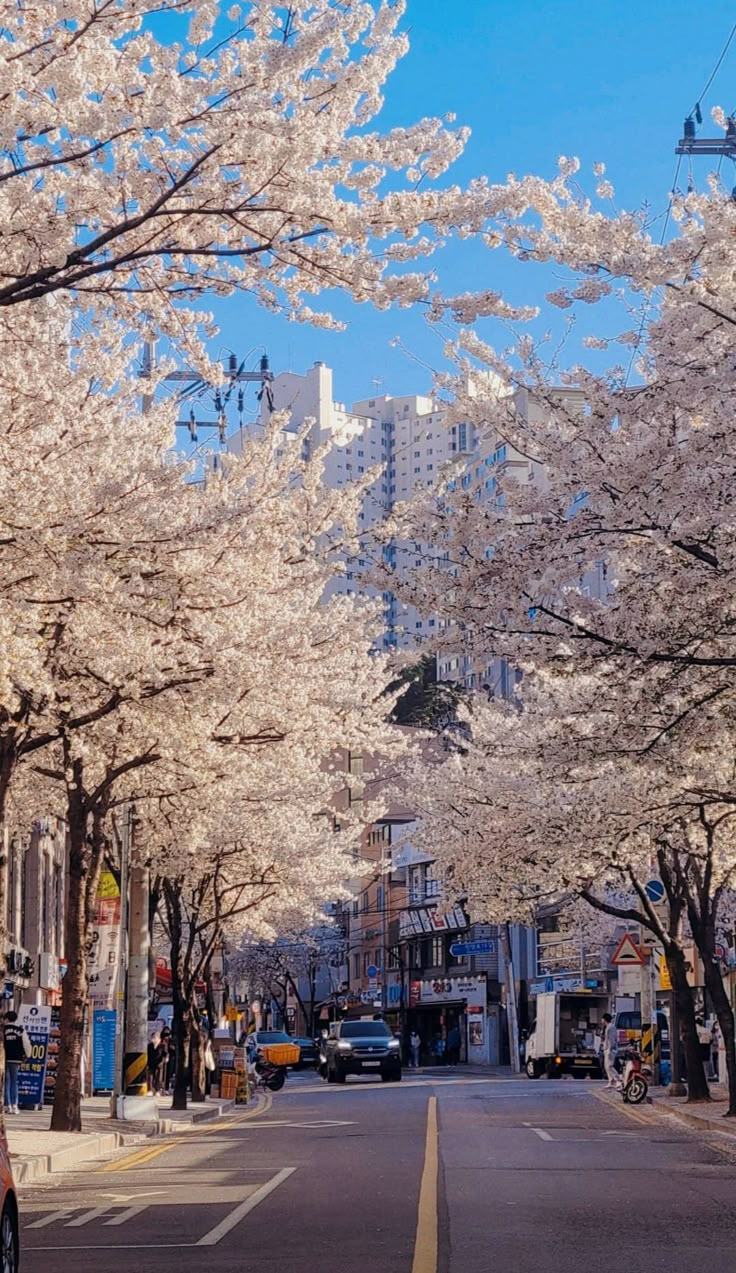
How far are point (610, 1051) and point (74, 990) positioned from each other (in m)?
21.6

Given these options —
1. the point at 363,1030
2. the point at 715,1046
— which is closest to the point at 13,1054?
the point at 363,1030

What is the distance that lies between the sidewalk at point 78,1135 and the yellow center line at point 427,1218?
4.36 metres

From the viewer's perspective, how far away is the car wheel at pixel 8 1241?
853cm

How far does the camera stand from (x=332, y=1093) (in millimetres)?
46031

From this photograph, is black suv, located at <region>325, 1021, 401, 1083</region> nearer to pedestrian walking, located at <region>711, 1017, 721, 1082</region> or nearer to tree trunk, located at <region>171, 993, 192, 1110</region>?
pedestrian walking, located at <region>711, 1017, 721, 1082</region>

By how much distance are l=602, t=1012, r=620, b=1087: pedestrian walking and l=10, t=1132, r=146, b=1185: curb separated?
16.2m

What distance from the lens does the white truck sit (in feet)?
187

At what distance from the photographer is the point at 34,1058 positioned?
3142cm

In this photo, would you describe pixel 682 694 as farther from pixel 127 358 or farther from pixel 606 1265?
pixel 606 1265

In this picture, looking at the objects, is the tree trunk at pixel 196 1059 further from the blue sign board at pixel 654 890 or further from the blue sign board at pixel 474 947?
the blue sign board at pixel 474 947

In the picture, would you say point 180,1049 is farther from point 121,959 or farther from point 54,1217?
point 54,1217

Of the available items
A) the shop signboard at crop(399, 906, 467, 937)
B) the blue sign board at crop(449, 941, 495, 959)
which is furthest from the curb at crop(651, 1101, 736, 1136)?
the shop signboard at crop(399, 906, 467, 937)

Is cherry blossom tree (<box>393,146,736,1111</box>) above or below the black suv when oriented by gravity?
above

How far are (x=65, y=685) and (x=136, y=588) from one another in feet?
11.9
